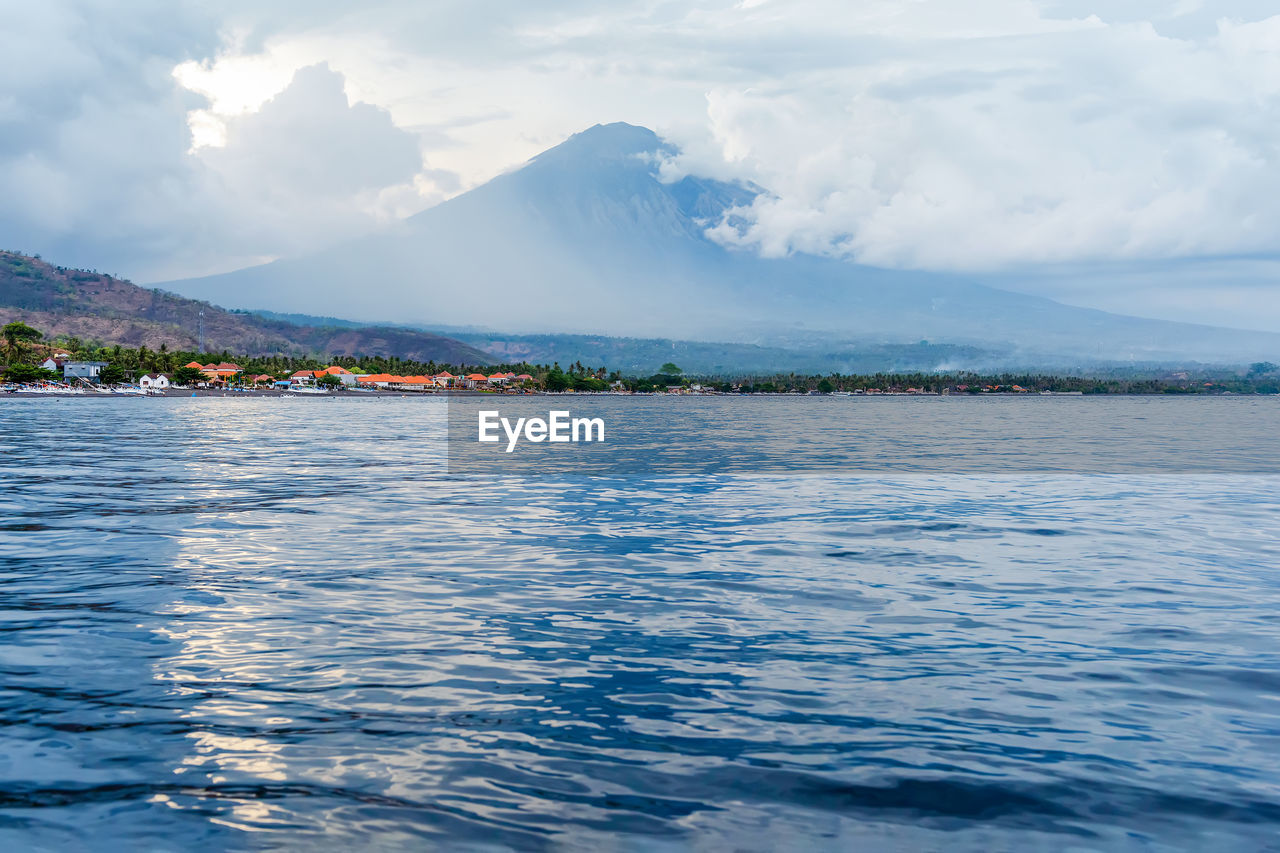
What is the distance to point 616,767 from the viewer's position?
11.4 m

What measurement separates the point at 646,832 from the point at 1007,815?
12.7 feet

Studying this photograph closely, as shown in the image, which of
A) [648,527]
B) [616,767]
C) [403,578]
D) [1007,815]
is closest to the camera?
[1007,815]

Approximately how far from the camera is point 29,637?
1703 cm

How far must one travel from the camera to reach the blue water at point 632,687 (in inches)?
407

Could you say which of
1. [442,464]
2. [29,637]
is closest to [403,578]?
[29,637]

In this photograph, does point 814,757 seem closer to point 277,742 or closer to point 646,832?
point 646,832

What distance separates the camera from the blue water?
1034 centimetres

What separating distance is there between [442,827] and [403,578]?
13.2 metres

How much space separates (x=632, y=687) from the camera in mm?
14359

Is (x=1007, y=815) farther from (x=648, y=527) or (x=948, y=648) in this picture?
(x=648, y=527)

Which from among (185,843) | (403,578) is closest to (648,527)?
(403,578)

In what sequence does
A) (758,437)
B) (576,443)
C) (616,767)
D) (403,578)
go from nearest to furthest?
(616,767) < (403,578) < (576,443) < (758,437)

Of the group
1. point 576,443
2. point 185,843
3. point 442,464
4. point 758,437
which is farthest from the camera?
point 758,437

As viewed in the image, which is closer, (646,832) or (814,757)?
(646,832)
